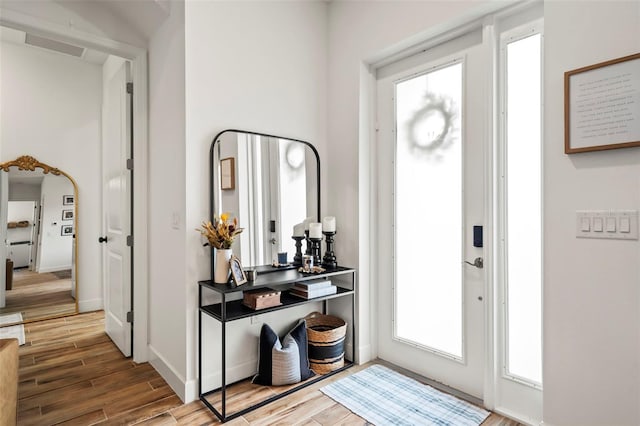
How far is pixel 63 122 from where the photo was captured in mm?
3982

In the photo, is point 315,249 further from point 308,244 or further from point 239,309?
point 239,309

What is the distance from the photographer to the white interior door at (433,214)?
217 centimetres

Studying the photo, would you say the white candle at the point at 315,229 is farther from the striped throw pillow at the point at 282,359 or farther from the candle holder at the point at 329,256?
the striped throw pillow at the point at 282,359

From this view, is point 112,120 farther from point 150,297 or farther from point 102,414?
point 102,414

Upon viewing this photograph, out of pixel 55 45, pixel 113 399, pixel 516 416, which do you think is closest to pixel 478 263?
pixel 516 416

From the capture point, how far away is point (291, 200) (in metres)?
2.71

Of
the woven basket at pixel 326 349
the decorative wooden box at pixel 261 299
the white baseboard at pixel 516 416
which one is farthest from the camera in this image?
the woven basket at pixel 326 349

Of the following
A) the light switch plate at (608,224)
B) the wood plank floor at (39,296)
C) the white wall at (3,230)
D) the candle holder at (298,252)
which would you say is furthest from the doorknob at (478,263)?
the white wall at (3,230)

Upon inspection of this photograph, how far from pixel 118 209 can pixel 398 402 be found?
8.77ft

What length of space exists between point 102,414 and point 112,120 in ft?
8.07

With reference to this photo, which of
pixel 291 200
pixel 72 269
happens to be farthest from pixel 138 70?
pixel 72 269

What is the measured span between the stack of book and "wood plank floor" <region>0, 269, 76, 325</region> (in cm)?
309

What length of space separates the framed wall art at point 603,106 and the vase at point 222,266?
1.86 metres

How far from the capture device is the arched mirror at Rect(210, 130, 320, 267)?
2332 mm
